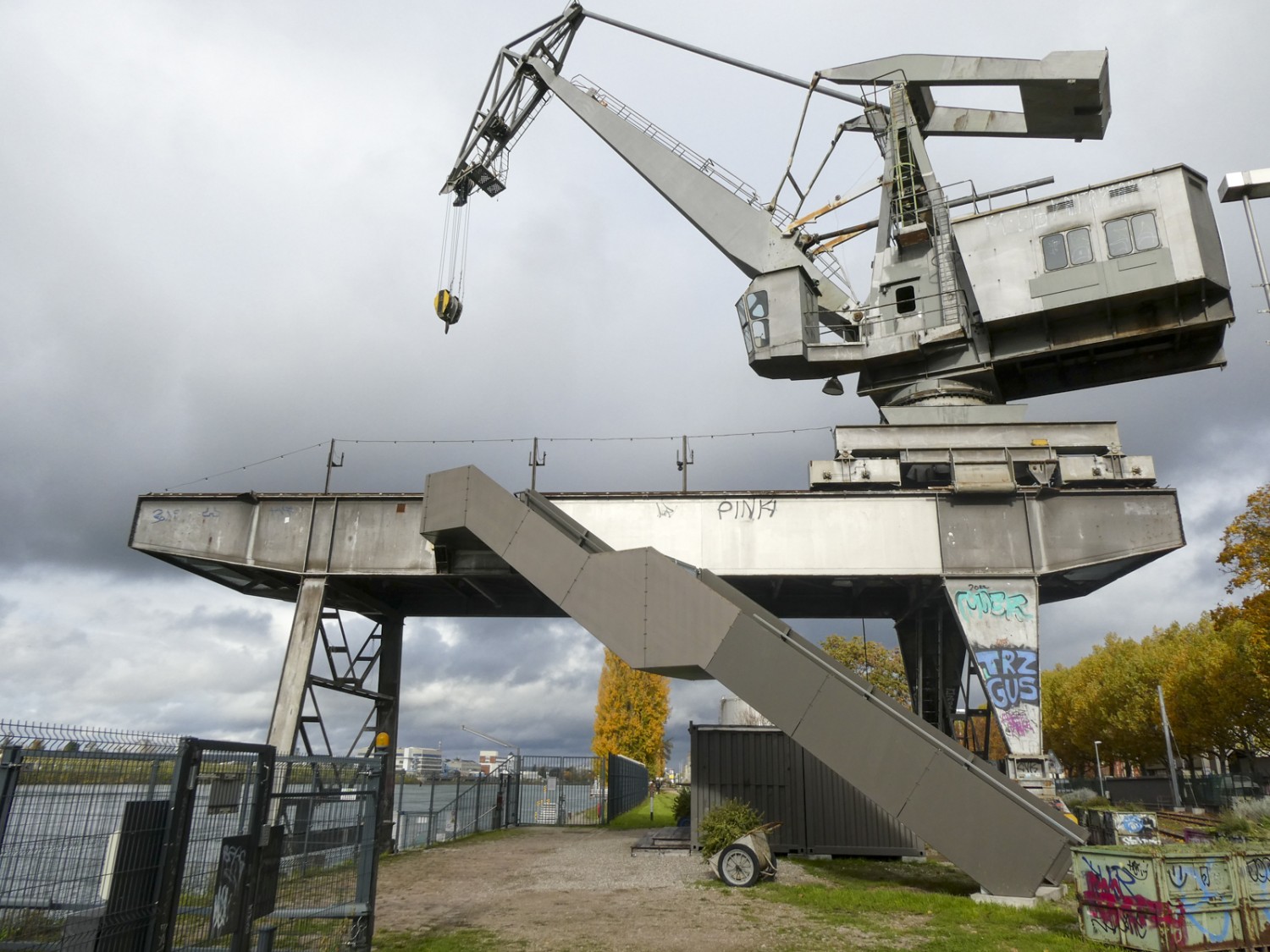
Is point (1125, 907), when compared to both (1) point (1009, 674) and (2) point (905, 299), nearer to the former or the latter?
(1) point (1009, 674)


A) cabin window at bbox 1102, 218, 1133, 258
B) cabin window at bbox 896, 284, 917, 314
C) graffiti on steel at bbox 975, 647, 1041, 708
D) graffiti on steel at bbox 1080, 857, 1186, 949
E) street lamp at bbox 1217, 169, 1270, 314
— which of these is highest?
cabin window at bbox 896, 284, 917, 314

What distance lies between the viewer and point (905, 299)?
2258 centimetres

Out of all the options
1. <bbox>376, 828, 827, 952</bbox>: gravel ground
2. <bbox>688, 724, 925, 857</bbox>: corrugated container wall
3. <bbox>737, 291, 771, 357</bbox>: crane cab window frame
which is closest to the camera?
<bbox>376, 828, 827, 952</bbox>: gravel ground

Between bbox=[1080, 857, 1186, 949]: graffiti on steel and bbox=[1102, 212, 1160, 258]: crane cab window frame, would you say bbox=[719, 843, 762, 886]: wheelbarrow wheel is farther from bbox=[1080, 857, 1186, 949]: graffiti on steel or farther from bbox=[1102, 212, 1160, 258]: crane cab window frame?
bbox=[1102, 212, 1160, 258]: crane cab window frame

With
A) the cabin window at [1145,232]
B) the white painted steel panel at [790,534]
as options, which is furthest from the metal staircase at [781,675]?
the cabin window at [1145,232]

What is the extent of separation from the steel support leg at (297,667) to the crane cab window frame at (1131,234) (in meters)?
20.6

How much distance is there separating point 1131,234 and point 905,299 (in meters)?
5.66

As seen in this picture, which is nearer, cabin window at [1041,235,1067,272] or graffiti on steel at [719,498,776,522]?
cabin window at [1041,235,1067,272]

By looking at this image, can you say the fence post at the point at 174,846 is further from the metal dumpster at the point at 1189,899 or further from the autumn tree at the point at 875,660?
the autumn tree at the point at 875,660

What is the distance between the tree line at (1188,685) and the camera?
32969 mm

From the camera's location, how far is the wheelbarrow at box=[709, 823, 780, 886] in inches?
599

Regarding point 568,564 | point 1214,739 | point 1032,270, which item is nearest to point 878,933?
point 568,564

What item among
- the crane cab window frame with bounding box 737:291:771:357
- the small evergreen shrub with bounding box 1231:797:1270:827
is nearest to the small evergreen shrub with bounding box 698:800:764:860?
the small evergreen shrub with bounding box 1231:797:1270:827

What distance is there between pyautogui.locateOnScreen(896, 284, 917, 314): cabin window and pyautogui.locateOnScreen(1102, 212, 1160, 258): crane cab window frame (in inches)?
195
